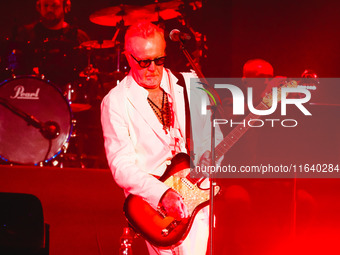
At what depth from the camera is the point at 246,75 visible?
153 inches

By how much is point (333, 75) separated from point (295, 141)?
2.62 feet

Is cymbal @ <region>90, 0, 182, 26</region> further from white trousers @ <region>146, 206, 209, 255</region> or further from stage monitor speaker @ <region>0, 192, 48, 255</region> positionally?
stage monitor speaker @ <region>0, 192, 48, 255</region>

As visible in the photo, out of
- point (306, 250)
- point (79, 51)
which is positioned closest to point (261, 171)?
point (306, 250)

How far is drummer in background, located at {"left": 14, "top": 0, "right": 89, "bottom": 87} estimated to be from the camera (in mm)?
4590

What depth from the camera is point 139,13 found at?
4301 millimetres

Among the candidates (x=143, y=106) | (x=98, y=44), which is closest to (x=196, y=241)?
(x=143, y=106)

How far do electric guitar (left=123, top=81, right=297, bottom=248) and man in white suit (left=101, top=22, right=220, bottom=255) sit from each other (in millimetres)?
51

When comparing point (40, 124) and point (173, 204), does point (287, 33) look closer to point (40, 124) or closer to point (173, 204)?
point (173, 204)

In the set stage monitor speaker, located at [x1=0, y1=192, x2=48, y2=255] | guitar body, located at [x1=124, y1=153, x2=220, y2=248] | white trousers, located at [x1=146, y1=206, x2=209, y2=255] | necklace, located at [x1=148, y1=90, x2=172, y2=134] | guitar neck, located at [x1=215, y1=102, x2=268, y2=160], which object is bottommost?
white trousers, located at [x1=146, y1=206, x2=209, y2=255]

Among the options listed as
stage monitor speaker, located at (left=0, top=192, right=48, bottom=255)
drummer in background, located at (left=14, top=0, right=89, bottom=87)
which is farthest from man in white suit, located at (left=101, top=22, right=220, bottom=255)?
drummer in background, located at (left=14, top=0, right=89, bottom=87)

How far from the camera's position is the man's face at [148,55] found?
124 inches

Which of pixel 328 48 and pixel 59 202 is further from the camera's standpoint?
pixel 328 48

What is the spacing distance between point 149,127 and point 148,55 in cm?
53

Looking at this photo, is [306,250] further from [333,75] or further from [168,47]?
[168,47]
